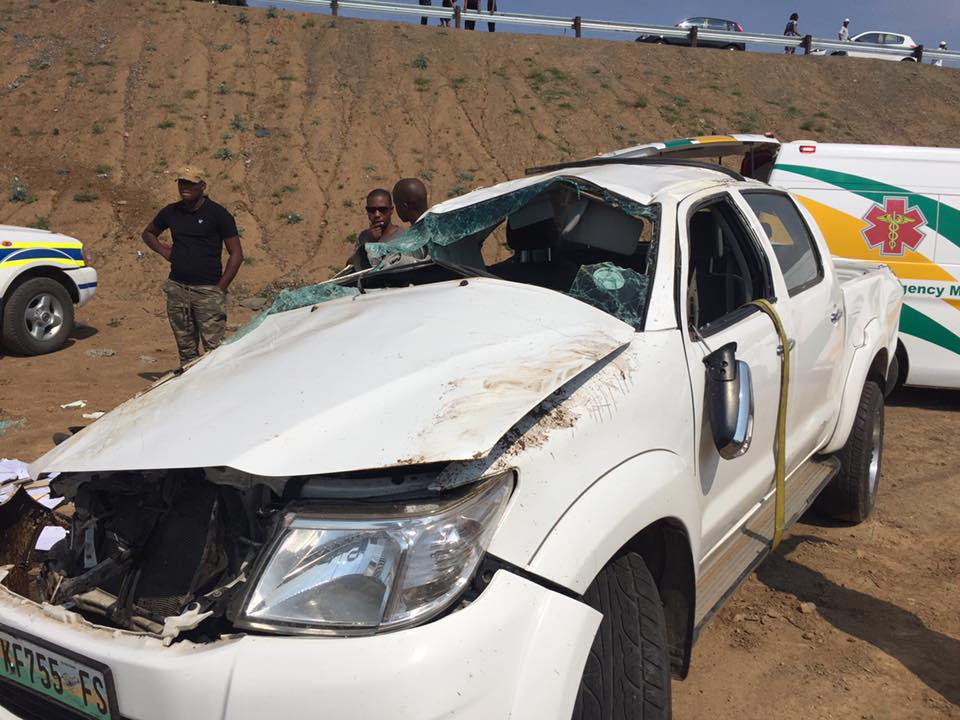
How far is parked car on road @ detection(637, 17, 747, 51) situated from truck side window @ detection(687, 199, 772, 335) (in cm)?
2292

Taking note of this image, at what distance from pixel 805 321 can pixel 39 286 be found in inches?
301

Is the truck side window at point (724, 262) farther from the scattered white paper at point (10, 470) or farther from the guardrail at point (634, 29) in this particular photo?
the guardrail at point (634, 29)

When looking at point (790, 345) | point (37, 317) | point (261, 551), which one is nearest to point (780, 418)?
point (790, 345)

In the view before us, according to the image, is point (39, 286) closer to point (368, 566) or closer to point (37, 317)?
point (37, 317)

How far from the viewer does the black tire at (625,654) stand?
6.38ft

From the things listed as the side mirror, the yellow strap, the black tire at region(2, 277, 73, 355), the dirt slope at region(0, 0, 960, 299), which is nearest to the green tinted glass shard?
the side mirror

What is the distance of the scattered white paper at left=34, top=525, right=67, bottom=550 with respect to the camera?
2.51m

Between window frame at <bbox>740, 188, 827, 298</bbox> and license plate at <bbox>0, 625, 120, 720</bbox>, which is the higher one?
window frame at <bbox>740, 188, 827, 298</bbox>

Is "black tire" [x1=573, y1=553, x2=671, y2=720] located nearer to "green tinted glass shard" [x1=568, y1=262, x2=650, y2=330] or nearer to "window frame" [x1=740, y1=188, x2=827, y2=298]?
"green tinted glass shard" [x1=568, y1=262, x2=650, y2=330]

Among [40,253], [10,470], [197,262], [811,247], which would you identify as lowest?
[10,470]

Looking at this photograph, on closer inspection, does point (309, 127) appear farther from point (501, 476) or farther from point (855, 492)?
point (501, 476)

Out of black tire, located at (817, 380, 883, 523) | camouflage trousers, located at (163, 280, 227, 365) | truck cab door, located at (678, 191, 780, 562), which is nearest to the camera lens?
truck cab door, located at (678, 191, 780, 562)

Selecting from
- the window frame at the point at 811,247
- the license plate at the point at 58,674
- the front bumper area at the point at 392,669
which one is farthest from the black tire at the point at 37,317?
the front bumper area at the point at 392,669

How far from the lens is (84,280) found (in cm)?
880
